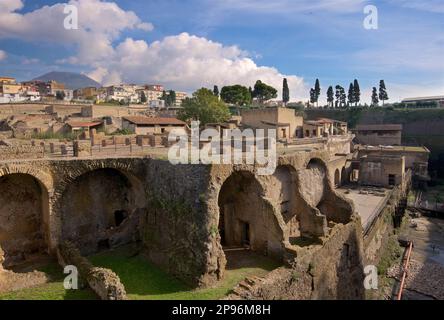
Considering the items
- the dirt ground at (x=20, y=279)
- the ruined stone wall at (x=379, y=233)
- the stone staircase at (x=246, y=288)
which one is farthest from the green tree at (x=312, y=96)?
the dirt ground at (x=20, y=279)

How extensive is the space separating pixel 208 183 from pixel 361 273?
1069 centimetres

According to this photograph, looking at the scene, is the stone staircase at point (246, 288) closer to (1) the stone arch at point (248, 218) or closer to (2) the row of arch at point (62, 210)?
(1) the stone arch at point (248, 218)

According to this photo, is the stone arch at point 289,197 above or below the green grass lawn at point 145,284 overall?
above

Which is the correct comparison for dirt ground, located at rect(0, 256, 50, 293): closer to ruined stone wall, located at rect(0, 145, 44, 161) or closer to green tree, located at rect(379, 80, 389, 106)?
ruined stone wall, located at rect(0, 145, 44, 161)

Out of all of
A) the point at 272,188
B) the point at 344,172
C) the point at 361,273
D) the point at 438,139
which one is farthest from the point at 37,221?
the point at 438,139

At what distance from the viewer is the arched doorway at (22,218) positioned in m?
14.1

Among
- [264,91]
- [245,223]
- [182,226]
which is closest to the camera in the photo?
[182,226]

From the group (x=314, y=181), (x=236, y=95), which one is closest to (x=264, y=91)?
(x=236, y=95)

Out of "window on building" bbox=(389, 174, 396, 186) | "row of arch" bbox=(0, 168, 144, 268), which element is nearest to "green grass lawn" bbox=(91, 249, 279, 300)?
"row of arch" bbox=(0, 168, 144, 268)

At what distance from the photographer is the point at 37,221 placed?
49.0 feet

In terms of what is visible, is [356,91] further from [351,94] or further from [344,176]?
[344,176]

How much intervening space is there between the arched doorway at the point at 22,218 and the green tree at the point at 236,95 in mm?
61119

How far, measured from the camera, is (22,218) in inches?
574

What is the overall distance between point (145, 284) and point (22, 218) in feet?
21.8
